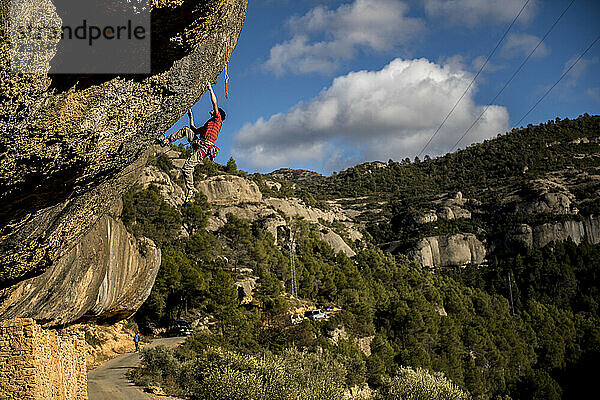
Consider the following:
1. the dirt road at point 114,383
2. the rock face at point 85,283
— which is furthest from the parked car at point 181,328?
the rock face at point 85,283

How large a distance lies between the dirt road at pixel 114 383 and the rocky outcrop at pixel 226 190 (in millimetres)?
39157

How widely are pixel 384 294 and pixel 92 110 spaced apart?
5581 centimetres

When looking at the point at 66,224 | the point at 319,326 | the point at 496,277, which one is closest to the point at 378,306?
the point at 319,326

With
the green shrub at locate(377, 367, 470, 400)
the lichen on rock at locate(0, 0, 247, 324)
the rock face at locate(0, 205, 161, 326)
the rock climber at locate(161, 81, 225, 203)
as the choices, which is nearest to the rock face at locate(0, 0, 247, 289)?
the lichen on rock at locate(0, 0, 247, 324)

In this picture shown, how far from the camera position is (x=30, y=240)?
5.95m

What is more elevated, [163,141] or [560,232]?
[560,232]

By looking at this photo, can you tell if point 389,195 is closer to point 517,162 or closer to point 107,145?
point 517,162

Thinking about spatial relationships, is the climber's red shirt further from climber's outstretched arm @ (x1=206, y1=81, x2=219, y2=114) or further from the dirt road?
the dirt road

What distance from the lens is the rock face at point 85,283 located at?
8.46m

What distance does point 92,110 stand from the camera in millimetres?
4320

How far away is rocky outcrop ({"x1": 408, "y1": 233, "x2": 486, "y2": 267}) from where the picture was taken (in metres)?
90.9

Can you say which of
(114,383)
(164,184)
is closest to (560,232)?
(164,184)

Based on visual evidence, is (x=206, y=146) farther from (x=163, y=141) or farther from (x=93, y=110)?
(x=93, y=110)

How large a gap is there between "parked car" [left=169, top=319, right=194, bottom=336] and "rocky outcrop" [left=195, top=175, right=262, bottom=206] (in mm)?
29952
